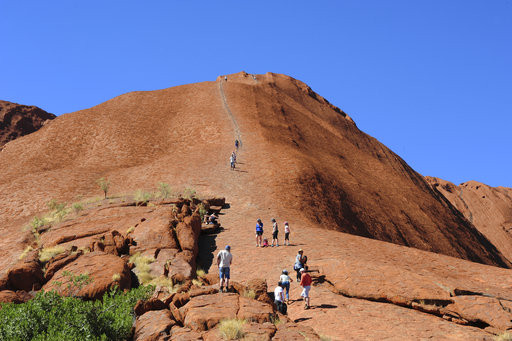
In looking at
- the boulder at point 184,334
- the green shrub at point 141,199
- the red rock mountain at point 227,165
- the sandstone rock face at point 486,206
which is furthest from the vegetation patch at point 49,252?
the sandstone rock face at point 486,206

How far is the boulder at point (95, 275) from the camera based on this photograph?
547 inches

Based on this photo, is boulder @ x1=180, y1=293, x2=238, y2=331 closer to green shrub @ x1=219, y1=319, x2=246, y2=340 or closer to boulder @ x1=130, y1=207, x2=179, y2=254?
green shrub @ x1=219, y1=319, x2=246, y2=340

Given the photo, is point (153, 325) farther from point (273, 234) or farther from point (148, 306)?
point (273, 234)

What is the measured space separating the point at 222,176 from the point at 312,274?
23.3 metres

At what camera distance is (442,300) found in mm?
14289

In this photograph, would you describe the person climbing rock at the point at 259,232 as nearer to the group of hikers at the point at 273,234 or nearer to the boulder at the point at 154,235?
the group of hikers at the point at 273,234

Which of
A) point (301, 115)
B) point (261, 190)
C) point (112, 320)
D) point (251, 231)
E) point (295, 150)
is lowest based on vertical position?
point (112, 320)

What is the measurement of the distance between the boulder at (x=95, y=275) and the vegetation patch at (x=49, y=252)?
5.87 ft

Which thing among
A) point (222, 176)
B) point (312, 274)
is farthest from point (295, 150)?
point (312, 274)

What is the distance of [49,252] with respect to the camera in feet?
59.2

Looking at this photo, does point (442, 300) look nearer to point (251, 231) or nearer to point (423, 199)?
point (251, 231)

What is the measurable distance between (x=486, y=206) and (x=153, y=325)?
116561 millimetres

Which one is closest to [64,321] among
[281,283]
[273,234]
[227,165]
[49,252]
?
[281,283]

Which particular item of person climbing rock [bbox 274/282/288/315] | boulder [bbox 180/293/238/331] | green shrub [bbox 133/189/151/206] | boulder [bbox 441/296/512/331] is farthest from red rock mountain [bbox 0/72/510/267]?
boulder [bbox 180/293/238/331]
